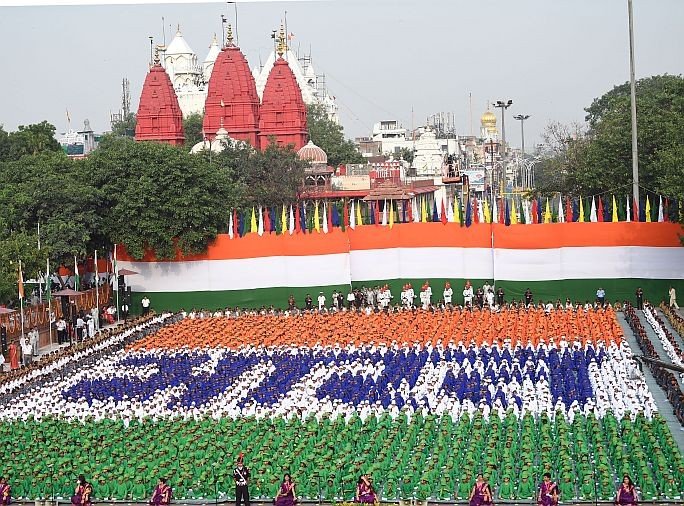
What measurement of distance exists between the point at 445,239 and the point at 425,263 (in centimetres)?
97

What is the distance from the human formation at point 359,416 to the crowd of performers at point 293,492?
29 mm

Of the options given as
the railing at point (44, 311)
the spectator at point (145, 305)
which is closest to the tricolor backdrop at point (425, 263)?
the spectator at point (145, 305)

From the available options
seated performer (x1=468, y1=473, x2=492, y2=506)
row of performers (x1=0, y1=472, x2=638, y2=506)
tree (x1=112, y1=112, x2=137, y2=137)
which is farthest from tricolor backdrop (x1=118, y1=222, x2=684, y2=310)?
tree (x1=112, y1=112, x2=137, y2=137)

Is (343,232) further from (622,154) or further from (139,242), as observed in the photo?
(622,154)

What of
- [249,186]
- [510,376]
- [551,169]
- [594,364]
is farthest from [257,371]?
[551,169]

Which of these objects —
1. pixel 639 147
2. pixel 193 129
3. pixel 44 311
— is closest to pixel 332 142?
pixel 193 129

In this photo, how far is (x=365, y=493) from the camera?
54.6 feet

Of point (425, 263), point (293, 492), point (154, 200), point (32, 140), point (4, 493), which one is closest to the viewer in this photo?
point (293, 492)

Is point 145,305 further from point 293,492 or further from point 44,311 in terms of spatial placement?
point 293,492

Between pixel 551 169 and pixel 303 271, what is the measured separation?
2804cm

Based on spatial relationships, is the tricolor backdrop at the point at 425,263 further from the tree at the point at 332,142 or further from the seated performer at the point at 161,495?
the tree at the point at 332,142

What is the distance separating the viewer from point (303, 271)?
3753 cm

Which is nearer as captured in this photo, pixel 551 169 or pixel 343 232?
pixel 343 232

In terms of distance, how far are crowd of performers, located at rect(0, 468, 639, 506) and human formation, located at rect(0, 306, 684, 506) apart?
0.03 m
